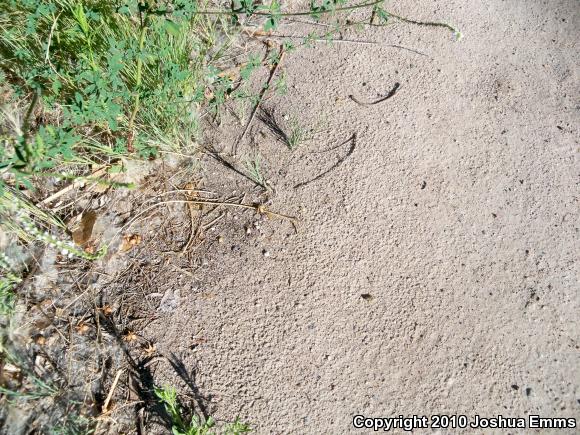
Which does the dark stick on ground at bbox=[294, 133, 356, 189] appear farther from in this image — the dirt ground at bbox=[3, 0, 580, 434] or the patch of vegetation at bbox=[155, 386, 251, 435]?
the patch of vegetation at bbox=[155, 386, 251, 435]

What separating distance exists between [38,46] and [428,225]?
70.8 inches

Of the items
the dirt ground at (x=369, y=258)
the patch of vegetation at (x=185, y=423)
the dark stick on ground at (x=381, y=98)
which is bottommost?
the patch of vegetation at (x=185, y=423)

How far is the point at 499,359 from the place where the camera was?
182 cm

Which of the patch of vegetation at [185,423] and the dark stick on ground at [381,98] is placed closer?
the patch of vegetation at [185,423]

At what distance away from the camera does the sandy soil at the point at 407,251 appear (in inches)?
70.4

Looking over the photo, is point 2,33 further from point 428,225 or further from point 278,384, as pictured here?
point 428,225

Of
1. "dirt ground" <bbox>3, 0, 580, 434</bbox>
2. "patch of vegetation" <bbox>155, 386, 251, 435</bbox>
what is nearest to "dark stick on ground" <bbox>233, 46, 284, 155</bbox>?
"dirt ground" <bbox>3, 0, 580, 434</bbox>

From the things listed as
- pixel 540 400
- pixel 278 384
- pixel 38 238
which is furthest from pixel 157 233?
pixel 540 400

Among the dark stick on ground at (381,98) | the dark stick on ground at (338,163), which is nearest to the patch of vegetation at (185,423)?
the dark stick on ground at (338,163)

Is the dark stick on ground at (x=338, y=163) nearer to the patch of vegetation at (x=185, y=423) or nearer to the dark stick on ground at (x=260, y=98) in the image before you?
the dark stick on ground at (x=260, y=98)

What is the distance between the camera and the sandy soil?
1788 mm

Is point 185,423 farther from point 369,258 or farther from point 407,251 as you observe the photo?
point 407,251

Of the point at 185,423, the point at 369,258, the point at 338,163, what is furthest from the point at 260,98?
the point at 185,423

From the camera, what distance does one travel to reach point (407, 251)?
6.56 feet
